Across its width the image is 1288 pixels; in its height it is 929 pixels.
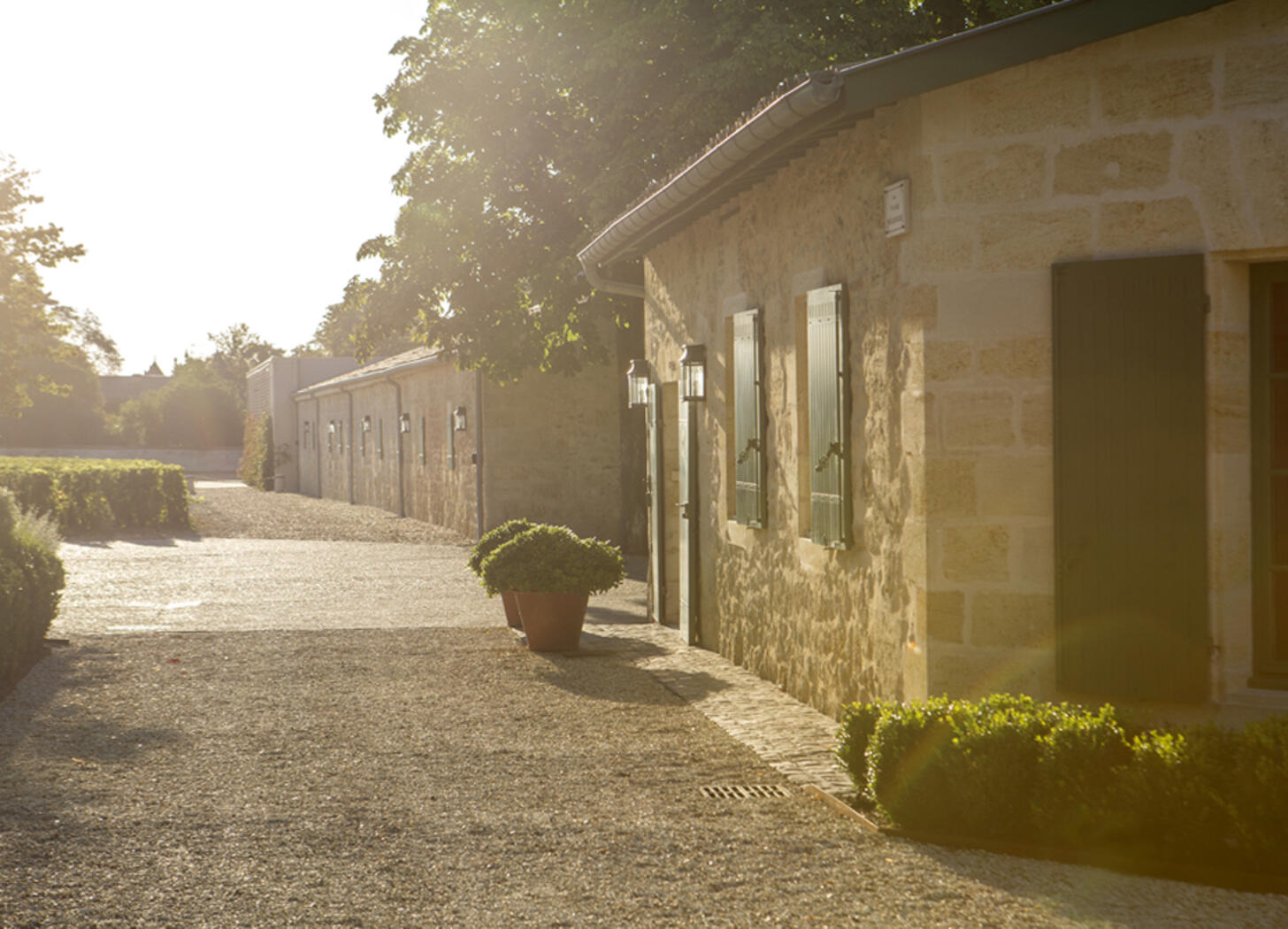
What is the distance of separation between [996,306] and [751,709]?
284cm

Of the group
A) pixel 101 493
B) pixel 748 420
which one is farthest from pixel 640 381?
pixel 101 493

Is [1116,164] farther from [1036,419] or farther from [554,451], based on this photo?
[554,451]

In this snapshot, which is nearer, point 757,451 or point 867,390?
point 867,390

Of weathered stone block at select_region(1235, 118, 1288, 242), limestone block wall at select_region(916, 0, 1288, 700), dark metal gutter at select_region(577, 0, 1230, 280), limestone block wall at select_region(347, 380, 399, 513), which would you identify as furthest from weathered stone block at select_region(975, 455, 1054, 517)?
limestone block wall at select_region(347, 380, 399, 513)

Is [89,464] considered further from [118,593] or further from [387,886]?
[387,886]

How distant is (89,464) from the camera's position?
24953 millimetres

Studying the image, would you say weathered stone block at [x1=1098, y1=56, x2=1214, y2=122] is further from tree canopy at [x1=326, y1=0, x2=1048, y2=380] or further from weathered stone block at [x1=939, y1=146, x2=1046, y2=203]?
tree canopy at [x1=326, y1=0, x2=1048, y2=380]

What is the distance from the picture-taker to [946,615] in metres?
6.02

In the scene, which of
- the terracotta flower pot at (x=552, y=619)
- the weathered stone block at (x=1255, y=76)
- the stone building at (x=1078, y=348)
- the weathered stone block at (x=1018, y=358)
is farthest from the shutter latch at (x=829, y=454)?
the terracotta flower pot at (x=552, y=619)

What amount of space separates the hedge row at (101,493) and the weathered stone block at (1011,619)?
62.4 feet

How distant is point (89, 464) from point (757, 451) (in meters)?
19.9

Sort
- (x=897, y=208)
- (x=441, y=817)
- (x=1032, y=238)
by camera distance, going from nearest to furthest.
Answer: (x=441, y=817) → (x=1032, y=238) → (x=897, y=208)

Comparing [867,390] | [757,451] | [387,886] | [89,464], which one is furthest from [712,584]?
[89,464]

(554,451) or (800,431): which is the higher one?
(800,431)
